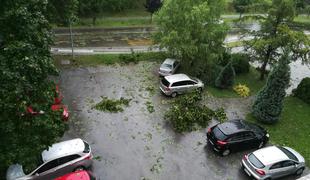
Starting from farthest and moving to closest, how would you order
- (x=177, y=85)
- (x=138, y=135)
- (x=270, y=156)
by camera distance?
(x=177, y=85) < (x=138, y=135) < (x=270, y=156)

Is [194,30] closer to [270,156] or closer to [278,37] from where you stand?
[278,37]

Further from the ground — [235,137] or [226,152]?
[235,137]

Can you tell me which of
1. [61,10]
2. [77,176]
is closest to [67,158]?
[77,176]

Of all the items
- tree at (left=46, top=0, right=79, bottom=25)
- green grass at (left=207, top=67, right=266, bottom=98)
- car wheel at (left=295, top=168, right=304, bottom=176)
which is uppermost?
tree at (left=46, top=0, right=79, bottom=25)

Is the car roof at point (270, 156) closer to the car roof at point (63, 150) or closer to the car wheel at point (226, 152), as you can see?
the car wheel at point (226, 152)

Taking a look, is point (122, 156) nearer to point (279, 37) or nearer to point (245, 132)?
point (245, 132)

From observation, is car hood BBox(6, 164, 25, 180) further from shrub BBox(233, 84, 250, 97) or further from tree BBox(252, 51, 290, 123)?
shrub BBox(233, 84, 250, 97)

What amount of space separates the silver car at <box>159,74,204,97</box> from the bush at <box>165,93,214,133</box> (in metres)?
1.58

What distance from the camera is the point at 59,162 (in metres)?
18.5

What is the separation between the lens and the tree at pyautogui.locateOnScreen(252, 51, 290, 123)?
971 inches

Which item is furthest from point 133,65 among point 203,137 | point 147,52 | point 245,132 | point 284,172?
point 284,172

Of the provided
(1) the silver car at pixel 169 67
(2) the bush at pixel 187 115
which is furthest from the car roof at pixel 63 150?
(1) the silver car at pixel 169 67

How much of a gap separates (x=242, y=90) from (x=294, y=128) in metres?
5.95

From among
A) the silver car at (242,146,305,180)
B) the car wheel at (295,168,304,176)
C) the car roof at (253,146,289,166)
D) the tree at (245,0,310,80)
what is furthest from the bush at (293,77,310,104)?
the car roof at (253,146,289,166)
